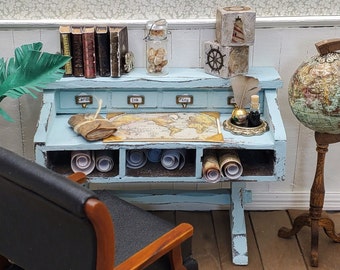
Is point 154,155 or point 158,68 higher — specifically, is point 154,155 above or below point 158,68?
below

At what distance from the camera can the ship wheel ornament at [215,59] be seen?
2.69 m

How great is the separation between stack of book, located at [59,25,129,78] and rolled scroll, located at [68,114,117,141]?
22 centimetres

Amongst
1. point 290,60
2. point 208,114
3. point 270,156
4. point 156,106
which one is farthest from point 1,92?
point 290,60

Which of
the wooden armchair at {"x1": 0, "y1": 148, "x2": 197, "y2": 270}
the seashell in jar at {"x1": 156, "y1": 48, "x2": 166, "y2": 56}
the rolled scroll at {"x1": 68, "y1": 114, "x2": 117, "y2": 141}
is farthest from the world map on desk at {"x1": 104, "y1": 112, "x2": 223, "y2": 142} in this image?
the wooden armchair at {"x1": 0, "y1": 148, "x2": 197, "y2": 270}

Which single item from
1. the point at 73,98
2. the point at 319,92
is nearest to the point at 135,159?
the point at 73,98

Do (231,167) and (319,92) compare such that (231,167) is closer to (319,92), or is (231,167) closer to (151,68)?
(319,92)

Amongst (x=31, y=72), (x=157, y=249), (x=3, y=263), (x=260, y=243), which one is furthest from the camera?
(x=260, y=243)

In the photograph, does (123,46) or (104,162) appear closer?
(104,162)

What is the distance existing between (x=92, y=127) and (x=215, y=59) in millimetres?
616

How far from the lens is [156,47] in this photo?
9.11 feet

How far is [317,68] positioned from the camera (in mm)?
2490

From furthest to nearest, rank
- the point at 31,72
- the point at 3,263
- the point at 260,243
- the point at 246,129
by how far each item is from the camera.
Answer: the point at 260,243, the point at 246,129, the point at 31,72, the point at 3,263

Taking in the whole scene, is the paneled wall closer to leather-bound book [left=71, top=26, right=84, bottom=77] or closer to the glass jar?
the glass jar

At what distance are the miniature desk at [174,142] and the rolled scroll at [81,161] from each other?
4cm
